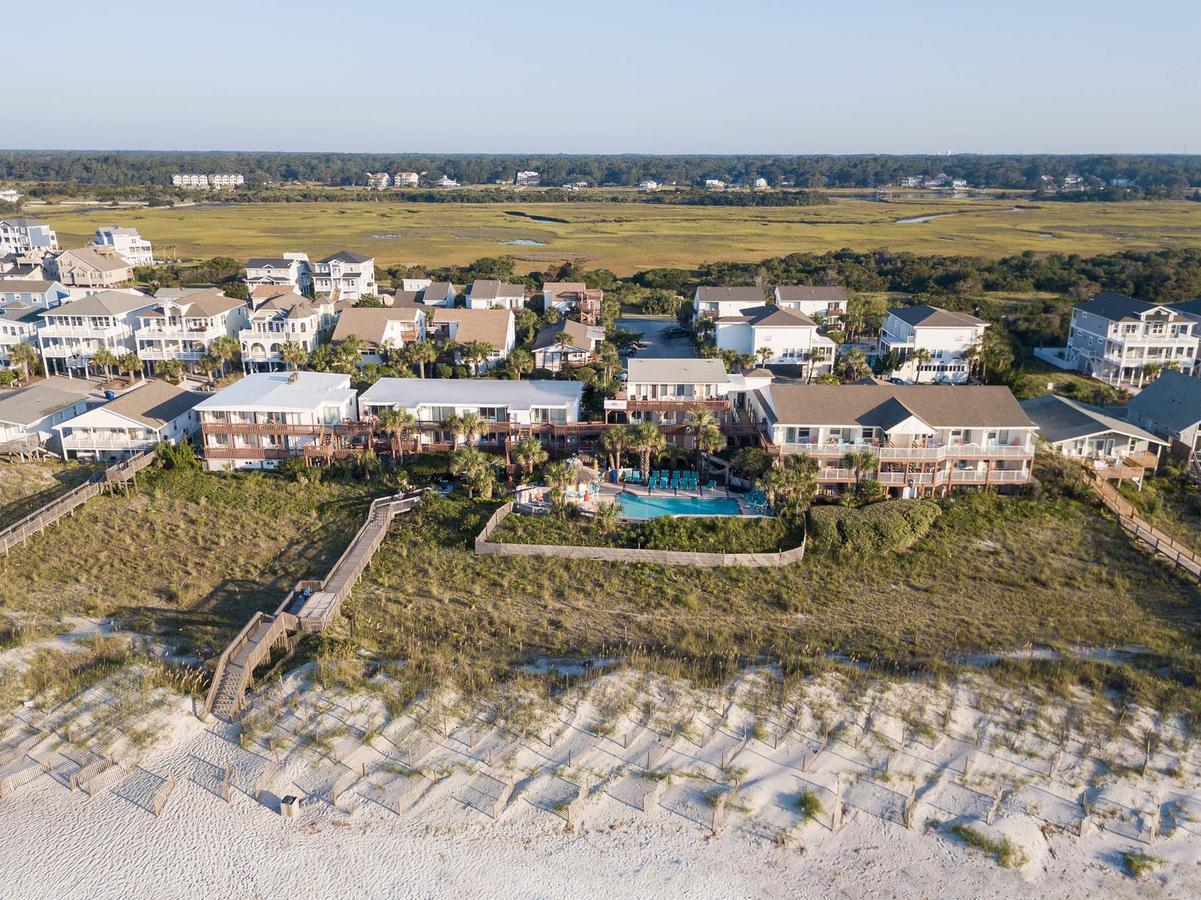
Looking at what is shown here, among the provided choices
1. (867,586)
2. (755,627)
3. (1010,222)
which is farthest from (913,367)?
(1010,222)

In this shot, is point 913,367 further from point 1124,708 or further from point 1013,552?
point 1124,708

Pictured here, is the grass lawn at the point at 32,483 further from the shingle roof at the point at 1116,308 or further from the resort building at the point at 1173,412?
the shingle roof at the point at 1116,308

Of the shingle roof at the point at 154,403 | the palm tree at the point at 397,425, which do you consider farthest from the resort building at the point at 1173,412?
the shingle roof at the point at 154,403

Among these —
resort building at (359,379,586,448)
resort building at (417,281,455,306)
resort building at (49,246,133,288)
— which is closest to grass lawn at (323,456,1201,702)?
resort building at (359,379,586,448)

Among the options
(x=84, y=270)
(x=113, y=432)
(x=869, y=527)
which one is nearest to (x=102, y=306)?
(x=113, y=432)

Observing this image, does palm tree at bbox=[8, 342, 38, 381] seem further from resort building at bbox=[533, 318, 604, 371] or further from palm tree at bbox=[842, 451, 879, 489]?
palm tree at bbox=[842, 451, 879, 489]

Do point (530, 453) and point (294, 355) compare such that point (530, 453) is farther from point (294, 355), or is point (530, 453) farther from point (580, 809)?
point (294, 355)
